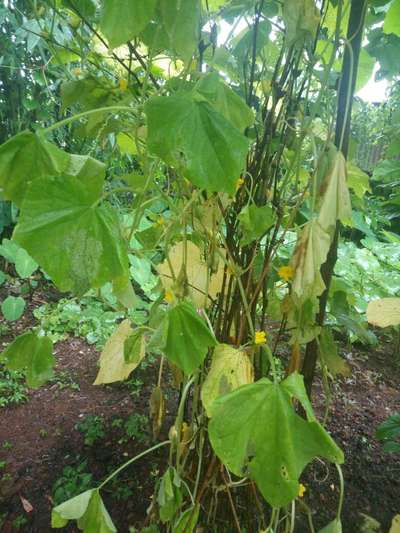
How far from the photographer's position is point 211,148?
410 mm

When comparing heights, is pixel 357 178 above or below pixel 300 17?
below

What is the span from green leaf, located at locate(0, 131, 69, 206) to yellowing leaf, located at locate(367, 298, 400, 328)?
54 cm

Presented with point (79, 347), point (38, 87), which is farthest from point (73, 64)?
point (79, 347)

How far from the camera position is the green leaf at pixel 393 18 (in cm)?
63


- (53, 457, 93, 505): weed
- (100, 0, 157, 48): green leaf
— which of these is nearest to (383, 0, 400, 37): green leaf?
(100, 0, 157, 48): green leaf

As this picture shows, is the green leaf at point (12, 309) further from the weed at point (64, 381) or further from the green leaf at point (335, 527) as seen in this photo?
the green leaf at point (335, 527)

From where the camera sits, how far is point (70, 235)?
1.28ft

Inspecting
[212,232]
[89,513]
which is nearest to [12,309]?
[89,513]

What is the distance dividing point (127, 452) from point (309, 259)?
92 cm

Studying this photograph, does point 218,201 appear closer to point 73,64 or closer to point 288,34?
point 288,34

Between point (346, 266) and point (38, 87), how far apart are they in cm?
208

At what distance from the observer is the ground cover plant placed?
1.34 ft

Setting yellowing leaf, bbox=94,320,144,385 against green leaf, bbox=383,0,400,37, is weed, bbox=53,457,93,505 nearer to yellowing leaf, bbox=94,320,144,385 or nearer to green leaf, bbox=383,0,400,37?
yellowing leaf, bbox=94,320,144,385

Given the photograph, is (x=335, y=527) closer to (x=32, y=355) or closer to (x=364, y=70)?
(x=32, y=355)
